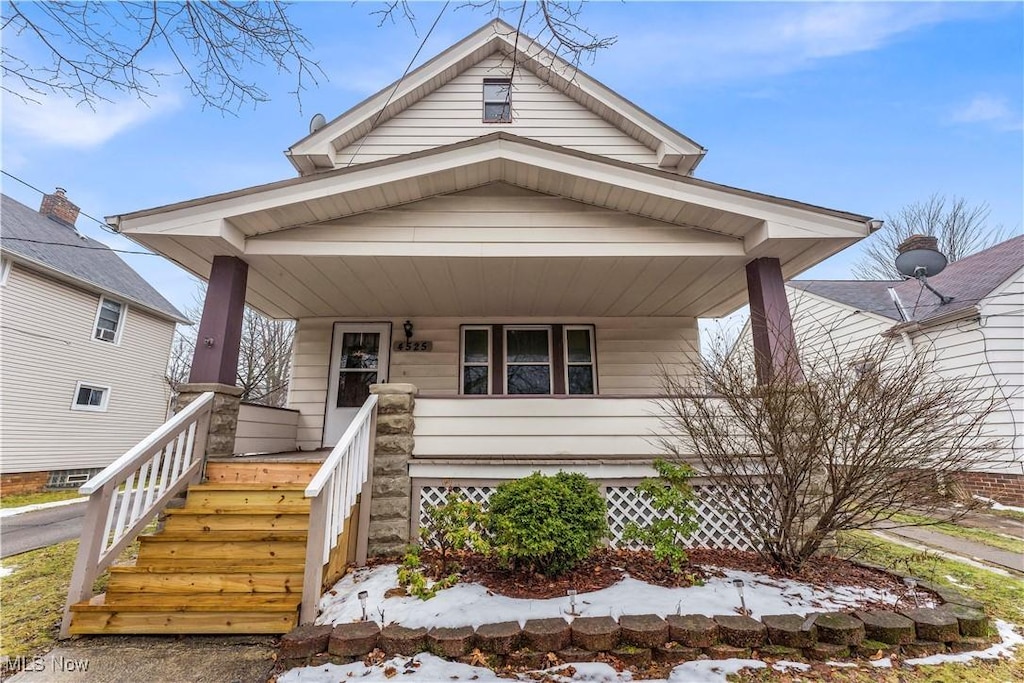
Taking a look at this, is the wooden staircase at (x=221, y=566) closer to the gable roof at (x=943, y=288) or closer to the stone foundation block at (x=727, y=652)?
the stone foundation block at (x=727, y=652)

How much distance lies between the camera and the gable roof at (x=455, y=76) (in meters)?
6.85

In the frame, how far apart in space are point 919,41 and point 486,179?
6.46 metres

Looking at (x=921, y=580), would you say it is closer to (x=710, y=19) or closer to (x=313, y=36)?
(x=710, y=19)

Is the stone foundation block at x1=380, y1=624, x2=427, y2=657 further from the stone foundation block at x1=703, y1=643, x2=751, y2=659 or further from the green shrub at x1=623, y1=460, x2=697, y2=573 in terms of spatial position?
the green shrub at x1=623, y1=460, x2=697, y2=573

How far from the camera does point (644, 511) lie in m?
4.45

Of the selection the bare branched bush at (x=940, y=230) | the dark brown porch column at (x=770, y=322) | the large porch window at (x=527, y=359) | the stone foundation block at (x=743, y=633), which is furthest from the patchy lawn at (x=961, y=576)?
the bare branched bush at (x=940, y=230)

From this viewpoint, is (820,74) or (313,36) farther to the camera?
(820,74)

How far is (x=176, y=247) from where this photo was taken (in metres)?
4.78

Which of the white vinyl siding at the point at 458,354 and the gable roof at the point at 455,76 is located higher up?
the gable roof at the point at 455,76

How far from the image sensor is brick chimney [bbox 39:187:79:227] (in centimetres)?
1267

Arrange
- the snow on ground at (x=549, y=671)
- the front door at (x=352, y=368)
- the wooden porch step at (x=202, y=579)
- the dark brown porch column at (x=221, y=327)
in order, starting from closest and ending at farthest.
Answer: the snow on ground at (x=549, y=671)
the wooden porch step at (x=202, y=579)
the dark brown porch column at (x=221, y=327)
the front door at (x=352, y=368)

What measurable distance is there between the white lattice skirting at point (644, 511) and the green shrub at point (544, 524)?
81cm

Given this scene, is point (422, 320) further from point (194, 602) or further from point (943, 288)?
point (943, 288)

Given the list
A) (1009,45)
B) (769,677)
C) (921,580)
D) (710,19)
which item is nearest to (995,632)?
(921,580)
